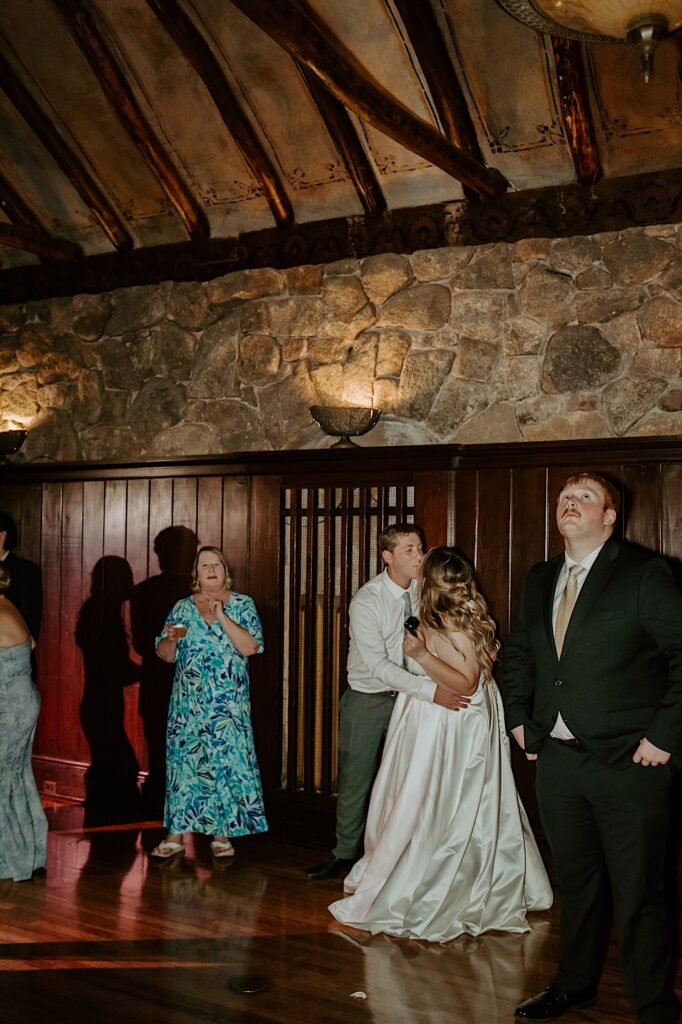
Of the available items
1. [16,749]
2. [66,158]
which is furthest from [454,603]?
[66,158]

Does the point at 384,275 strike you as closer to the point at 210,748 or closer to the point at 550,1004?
the point at 210,748

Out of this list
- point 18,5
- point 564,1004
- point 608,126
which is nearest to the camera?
point 564,1004

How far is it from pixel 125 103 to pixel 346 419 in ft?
6.87

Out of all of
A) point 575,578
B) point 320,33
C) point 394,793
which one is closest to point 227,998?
point 394,793

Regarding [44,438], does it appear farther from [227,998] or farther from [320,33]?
[227,998]

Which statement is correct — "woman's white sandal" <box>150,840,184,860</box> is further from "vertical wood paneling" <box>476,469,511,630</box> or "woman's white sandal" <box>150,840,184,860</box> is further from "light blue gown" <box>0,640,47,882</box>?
"vertical wood paneling" <box>476,469,511,630</box>

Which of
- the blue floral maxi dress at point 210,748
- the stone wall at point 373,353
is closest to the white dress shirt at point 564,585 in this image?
the stone wall at point 373,353

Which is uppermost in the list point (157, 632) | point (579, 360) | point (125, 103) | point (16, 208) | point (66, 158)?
point (125, 103)

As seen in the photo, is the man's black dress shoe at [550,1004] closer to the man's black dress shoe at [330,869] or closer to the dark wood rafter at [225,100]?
the man's black dress shoe at [330,869]

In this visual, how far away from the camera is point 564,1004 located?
2852mm

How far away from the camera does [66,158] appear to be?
5422mm

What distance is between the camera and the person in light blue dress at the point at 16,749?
398 centimetres

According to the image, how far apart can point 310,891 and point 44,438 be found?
3399 mm

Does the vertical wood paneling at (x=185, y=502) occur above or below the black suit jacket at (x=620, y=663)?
above
